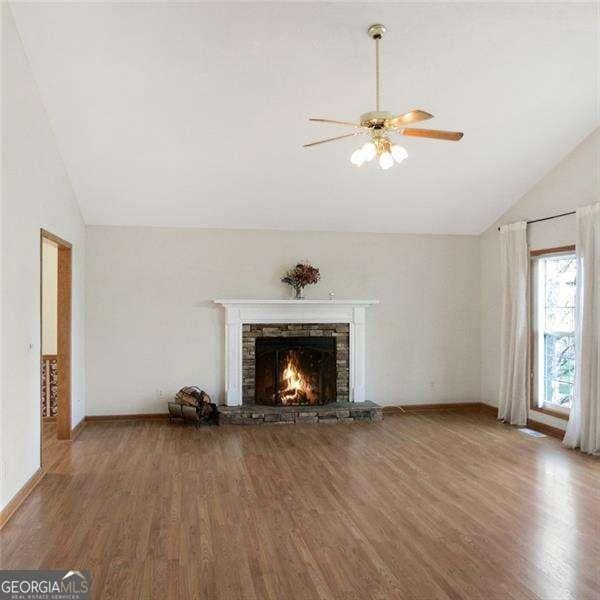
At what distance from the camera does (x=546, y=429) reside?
5902mm

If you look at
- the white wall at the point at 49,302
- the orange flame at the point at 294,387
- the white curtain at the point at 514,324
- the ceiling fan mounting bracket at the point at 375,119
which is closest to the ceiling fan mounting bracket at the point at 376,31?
the ceiling fan mounting bracket at the point at 375,119

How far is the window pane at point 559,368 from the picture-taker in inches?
229

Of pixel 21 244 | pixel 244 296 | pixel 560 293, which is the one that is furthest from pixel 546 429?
pixel 21 244

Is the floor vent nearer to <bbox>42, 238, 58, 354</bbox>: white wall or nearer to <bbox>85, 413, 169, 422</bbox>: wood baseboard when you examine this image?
<bbox>85, 413, 169, 422</bbox>: wood baseboard

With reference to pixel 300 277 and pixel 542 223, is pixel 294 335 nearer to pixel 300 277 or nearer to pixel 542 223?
pixel 300 277

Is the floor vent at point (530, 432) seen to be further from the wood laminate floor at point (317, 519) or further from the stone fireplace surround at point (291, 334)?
the stone fireplace surround at point (291, 334)

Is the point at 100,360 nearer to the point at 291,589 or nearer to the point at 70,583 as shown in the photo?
the point at 70,583

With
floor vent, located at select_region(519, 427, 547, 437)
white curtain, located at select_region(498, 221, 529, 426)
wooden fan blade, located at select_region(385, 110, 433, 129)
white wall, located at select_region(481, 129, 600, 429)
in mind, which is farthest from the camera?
white curtain, located at select_region(498, 221, 529, 426)

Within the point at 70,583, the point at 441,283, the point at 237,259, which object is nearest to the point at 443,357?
the point at 441,283

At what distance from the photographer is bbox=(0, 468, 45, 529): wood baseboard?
3.42m

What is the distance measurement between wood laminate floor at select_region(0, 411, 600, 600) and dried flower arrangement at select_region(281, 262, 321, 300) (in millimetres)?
2028

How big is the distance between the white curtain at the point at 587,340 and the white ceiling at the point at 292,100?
106cm

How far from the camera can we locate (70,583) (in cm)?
270

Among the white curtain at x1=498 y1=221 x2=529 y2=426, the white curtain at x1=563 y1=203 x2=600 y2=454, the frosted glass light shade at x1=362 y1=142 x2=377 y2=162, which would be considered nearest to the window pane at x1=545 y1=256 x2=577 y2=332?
the white curtain at x1=498 y1=221 x2=529 y2=426
